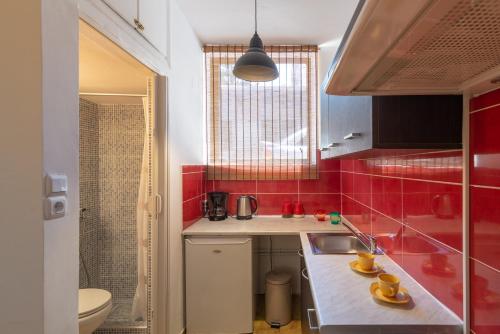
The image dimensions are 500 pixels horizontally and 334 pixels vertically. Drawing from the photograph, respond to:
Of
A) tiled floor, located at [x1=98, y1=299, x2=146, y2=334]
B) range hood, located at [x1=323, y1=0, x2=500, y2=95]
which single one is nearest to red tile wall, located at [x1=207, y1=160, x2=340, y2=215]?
tiled floor, located at [x1=98, y1=299, x2=146, y2=334]

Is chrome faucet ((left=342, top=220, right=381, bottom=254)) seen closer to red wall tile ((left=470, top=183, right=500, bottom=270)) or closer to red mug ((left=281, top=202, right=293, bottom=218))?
red mug ((left=281, top=202, right=293, bottom=218))

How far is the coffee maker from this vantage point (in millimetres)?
2338

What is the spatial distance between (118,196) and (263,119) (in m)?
1.56

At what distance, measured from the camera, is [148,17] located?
141cm

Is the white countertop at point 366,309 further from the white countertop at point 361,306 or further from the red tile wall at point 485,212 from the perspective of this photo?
the red tile wall at point 485,212

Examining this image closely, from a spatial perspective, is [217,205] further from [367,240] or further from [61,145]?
[61,145]

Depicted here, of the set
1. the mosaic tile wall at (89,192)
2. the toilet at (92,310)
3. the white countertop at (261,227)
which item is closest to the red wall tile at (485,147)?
the white countertop at (261,227)

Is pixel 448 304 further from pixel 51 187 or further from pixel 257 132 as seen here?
pixel 257 132

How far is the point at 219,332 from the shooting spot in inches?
75.5

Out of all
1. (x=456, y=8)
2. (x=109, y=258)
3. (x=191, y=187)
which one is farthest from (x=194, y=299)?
(x=456, y=8)

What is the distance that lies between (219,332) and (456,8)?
7.17ft

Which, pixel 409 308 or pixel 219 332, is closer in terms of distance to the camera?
pixel 409 308

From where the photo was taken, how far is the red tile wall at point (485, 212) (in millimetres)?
734

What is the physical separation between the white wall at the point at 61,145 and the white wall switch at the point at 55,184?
0.8 inches
